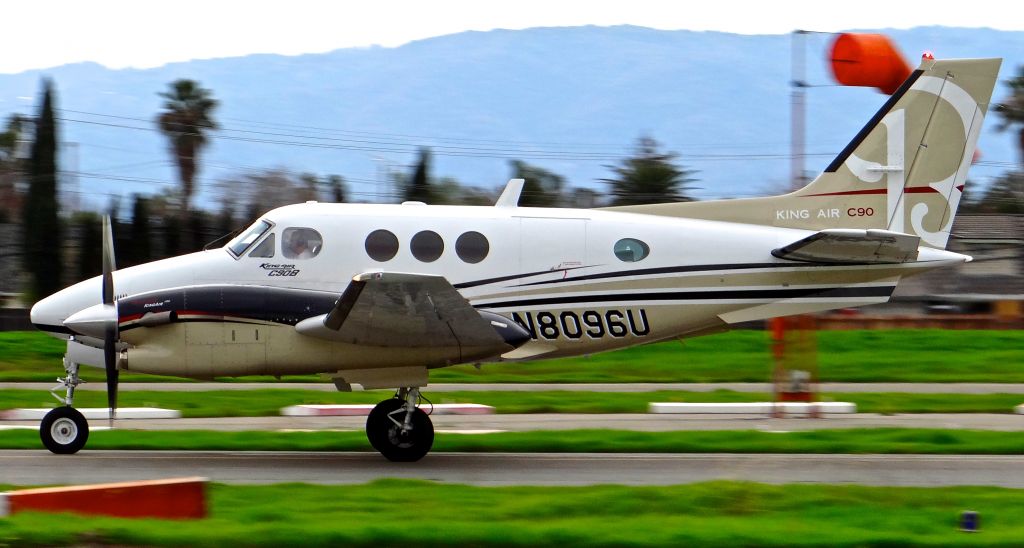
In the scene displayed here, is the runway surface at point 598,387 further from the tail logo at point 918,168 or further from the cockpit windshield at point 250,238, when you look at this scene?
the cockpit windshield at point 250,238

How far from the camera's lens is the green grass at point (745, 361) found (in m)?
23.8

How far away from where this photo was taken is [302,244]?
12.3 m

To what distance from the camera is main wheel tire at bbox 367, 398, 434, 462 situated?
40.5 feet

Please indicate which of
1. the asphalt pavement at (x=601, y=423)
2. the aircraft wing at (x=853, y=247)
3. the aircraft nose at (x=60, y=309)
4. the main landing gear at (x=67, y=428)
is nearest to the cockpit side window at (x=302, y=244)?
the aircraft nose at (x=60, y=309)

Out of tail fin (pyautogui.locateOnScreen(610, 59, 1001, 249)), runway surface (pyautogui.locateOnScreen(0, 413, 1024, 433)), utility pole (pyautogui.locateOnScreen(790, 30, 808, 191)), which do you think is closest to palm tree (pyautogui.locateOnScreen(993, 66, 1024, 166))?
utility pole (pyautogui.locateOnScreen(790, 30, 808, 191))

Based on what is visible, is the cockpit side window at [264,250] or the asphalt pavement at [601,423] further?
the asphalt pavement at [601,423]

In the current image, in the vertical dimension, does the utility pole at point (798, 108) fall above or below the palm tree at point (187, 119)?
below

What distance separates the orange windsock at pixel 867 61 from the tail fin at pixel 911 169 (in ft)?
42.1

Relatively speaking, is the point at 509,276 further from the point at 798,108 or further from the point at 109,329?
the point at 798,108

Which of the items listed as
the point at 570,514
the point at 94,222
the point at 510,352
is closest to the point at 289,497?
the point at 570,514

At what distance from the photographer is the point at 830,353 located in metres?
27.0

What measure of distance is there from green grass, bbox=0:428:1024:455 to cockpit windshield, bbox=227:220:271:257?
2342 mm

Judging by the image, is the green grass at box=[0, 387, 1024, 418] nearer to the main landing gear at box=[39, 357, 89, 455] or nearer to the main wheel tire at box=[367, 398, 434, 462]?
the main landing gear at box=[39, 357, 89, 455]

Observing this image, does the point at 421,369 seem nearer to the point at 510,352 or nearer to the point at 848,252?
the point at 510,352
